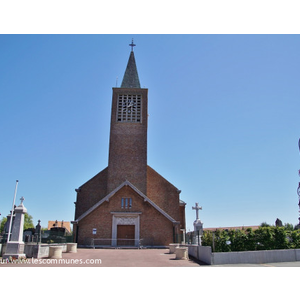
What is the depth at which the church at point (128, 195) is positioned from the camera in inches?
1144

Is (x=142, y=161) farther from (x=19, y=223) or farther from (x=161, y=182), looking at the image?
(x=19, y=223)

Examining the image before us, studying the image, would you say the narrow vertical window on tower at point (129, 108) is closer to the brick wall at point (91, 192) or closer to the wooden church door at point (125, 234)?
the brick wall at point (91, 192)

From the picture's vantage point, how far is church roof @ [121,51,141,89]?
3981cm

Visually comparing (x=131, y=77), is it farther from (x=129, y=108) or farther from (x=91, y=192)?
(x=91, y=192)

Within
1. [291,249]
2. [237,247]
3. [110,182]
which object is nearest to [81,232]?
[110,182]

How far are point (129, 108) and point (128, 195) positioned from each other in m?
12.2

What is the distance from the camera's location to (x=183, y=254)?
52.5ft

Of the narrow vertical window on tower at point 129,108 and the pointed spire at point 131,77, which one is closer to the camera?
the narrow vertical window on tower at point 129,108

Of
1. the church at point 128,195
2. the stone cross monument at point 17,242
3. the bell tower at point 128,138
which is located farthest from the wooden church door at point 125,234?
the stone cross monument at point 17,242

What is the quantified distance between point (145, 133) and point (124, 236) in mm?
12911

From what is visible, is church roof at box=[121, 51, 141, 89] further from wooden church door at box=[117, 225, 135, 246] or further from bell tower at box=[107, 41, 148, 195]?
wooden church door at box=[117, 225, 135, 246]

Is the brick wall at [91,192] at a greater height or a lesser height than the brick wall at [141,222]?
greater

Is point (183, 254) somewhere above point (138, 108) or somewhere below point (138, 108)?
below

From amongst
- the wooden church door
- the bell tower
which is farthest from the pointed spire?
the wooden church door
